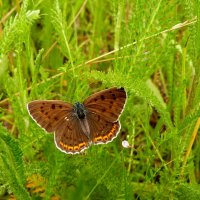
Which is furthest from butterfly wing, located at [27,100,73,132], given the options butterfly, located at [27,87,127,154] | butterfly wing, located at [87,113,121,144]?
butterfly wing, located at [87,113,121,144]

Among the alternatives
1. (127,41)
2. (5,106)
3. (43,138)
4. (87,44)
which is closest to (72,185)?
(43,138)

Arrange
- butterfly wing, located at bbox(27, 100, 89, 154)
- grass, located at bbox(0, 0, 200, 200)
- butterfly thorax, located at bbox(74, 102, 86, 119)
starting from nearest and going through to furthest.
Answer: grass, located at bbox(0, 0, 200, 200)
butterfly wing, located at bbox(27, 100, 89, 154)
butterfly thorax, located at bbox(74, 102, 86, 119)

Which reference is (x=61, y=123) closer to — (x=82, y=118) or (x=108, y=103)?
(x=82, y=118)

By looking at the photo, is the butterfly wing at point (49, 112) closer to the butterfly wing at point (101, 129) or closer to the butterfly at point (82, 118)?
the butterfly at point (82, 118)

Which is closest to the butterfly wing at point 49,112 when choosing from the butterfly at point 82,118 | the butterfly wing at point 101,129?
the butterfly at point 82,118

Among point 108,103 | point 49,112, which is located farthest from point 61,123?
point 108,103

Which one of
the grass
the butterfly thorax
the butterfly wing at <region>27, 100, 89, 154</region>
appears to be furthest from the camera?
the butterfly thorax

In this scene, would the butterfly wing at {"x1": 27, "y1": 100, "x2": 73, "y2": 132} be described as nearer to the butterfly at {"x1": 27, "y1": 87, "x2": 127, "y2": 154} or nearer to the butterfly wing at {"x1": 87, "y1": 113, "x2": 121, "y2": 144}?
the butterfly at {"x1": 27, "y1": 87, "x2": 127, "y2": 154}
